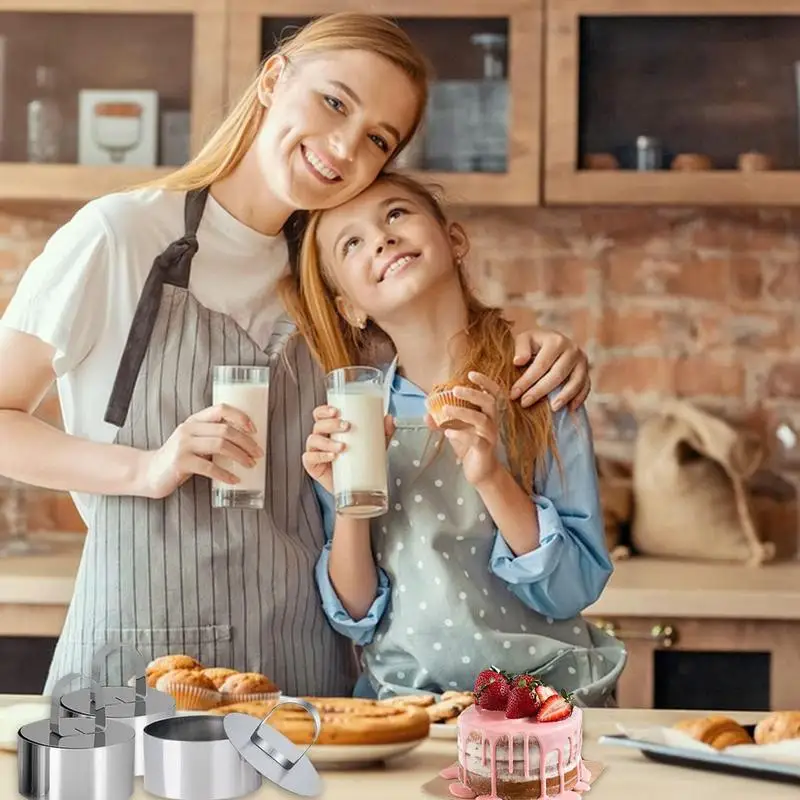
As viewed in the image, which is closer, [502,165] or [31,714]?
[31,714]

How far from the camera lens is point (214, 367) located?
1.78 metres

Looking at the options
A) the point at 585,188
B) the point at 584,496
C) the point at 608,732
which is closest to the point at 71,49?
the point at 585,188

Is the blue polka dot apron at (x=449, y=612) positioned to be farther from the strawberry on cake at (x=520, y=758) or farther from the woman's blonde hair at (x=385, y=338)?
the strawberry on cake at (x=520, y=758)

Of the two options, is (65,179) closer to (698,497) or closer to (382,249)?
(382,249)

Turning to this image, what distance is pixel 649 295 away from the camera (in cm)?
309

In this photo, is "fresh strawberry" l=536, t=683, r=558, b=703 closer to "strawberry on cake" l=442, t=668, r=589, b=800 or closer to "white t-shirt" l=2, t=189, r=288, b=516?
"strawberry on cake" l=442, t=668, r=589, b=800

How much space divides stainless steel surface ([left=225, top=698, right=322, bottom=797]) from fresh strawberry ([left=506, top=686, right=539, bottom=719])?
191mm

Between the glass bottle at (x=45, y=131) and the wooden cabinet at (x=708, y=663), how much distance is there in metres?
1.52

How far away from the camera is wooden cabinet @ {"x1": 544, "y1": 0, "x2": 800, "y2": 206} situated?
276cm

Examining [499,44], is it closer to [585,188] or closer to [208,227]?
[585,188]

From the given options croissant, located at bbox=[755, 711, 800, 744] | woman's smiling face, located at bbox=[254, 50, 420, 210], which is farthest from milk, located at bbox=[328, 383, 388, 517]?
croissant, located at bbox=[755, 711, 800, 744]

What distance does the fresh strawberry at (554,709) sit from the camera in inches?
50.1

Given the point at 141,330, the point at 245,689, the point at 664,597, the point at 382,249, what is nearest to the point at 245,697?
the point at 245,689

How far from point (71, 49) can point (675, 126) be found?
1334 mm
